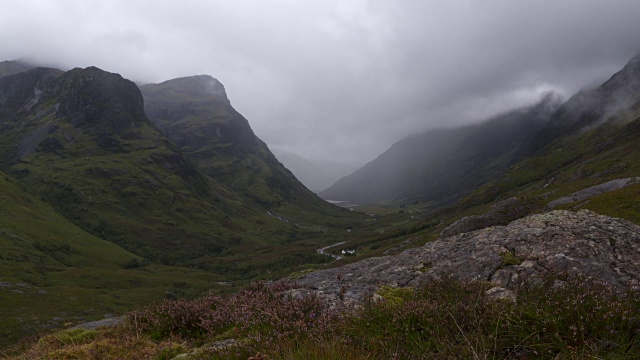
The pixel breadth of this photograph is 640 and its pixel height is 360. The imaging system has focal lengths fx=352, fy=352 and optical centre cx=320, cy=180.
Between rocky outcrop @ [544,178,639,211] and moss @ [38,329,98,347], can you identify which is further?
rocky outcrop @ [544,178,639,211]

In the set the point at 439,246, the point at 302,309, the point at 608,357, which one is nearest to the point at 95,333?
the point at 302,309

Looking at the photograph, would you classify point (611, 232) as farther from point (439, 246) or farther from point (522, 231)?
point (439, 246)

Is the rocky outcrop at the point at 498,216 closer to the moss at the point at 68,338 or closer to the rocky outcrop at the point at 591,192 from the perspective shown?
the rocky outcrop at the point at 591,192

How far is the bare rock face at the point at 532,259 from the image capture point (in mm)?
10062

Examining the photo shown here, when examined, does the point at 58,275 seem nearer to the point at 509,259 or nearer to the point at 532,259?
the point at 509,259

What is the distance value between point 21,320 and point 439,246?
105149 millimetres

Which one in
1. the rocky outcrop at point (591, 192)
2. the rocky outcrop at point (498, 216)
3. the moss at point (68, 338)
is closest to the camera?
the moss at point (68, 338)

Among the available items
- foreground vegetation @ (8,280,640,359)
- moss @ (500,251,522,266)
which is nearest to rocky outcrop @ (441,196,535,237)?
moss @ (500,251,522,266)

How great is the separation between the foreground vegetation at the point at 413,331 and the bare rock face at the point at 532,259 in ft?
5.76

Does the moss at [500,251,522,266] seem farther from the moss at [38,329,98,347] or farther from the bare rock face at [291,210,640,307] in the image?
the moss at [38,329,98,347]

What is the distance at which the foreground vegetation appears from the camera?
4652 millimetres

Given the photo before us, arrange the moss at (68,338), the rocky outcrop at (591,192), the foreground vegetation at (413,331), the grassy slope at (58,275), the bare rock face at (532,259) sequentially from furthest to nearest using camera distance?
1. the grassy slope at (58,275)
2. the rocky outcrop at (591,192)
3. the bare rock face at (532,259)
4. the moss at (68,338)
5. the foreground vegetation at (413,331)

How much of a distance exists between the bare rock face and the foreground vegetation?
1756 mm

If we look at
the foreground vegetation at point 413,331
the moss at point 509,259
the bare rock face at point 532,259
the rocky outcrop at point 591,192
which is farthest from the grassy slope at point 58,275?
the rocky outcrop at point 591,192
